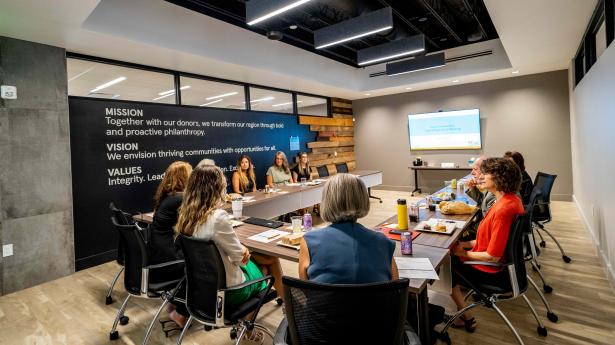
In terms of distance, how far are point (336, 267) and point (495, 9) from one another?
11.5 ft

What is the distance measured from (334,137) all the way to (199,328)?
650 centimetres

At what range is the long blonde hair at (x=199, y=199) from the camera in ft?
5.88

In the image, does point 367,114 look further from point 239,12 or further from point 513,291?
point 513,291

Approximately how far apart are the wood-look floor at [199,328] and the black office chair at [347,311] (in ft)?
4.62

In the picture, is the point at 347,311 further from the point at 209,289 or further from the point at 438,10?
the point at 438,10

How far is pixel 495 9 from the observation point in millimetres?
3268

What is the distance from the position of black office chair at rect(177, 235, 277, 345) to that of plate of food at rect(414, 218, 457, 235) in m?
1.20

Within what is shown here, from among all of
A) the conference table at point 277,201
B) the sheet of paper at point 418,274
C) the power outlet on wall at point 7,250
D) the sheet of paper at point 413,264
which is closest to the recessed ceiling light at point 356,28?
the conference table at point 277,201

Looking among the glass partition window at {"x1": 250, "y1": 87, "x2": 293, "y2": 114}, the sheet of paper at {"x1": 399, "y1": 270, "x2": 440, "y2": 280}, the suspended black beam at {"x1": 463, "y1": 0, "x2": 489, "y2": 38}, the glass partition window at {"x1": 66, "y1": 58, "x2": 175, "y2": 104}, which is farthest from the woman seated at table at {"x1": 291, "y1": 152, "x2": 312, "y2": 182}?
the sheet of paper at {"x1": 399, "y1": 270, "x2": 440, "y2": 280}

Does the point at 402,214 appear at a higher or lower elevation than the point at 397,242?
higher

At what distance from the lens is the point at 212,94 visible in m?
5.41

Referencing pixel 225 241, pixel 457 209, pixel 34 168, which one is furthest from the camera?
pixel 34 168

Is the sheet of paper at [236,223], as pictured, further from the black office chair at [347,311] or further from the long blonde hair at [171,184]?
the black office chair at [347,311]

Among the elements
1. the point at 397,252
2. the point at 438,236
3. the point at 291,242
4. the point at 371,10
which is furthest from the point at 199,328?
the point at 371,10
